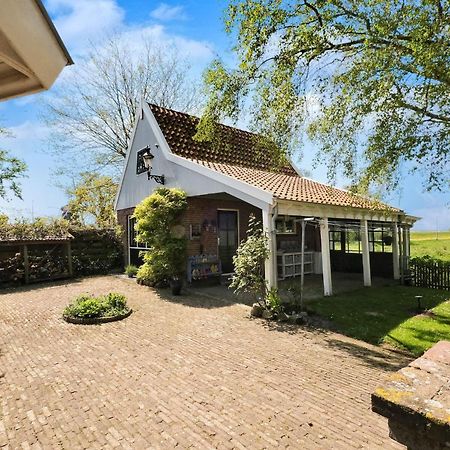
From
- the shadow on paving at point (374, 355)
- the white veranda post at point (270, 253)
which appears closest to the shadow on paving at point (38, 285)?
the white veranda post at point (270, 253)

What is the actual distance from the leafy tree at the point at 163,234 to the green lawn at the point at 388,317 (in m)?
4.81

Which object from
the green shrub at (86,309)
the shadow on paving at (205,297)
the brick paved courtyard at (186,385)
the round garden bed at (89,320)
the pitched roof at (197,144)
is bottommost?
the brick paved courtyard at (186,385)

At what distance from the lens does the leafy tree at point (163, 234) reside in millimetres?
11219

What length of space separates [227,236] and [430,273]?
8265 mm

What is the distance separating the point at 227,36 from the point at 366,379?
825cm

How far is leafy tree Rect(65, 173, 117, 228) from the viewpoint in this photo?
23.9 metres

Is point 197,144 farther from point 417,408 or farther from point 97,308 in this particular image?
point 417,408

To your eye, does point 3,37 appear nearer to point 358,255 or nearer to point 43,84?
Answer: point 43,84

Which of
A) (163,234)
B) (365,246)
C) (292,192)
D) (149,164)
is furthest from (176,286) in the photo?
(365,246)

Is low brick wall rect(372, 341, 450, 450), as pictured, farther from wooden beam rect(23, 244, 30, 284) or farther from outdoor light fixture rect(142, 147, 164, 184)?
wooden beam rect(23, 244, 30, 284)

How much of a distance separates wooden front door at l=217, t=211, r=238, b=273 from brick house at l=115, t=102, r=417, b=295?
0.04m

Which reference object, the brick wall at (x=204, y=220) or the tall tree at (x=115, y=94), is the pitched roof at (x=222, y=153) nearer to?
the brick wall at (x=204, y=220)

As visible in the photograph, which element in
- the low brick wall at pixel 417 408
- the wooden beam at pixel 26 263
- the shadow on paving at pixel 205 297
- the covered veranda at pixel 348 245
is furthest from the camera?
the wooden beam at pixel 26 263

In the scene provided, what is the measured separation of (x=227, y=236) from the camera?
43.7 feet
